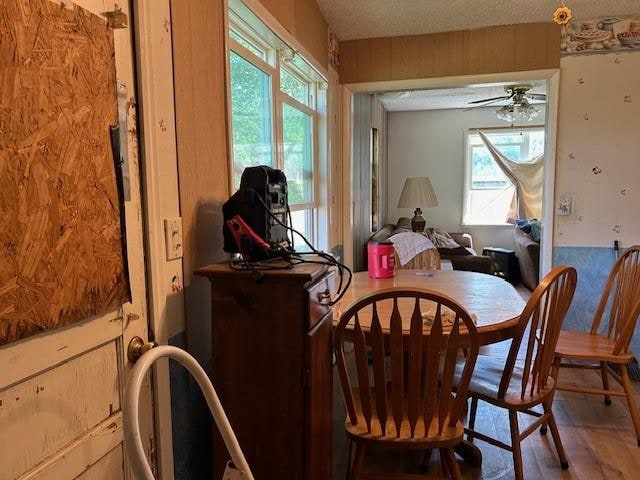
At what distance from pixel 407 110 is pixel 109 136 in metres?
6.16

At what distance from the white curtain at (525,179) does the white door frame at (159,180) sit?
5955 mm

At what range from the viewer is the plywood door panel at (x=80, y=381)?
821 millimetres

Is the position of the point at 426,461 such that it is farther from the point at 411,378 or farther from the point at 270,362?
the point at 270,362

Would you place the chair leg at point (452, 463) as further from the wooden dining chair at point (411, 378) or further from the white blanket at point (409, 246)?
the white blanket at point (409, 246)

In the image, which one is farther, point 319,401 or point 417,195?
point 417,195

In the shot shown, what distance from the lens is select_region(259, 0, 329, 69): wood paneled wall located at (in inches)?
83.9

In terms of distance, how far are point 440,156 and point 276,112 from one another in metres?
4.92

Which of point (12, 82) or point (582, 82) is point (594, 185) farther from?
point (12, 82)

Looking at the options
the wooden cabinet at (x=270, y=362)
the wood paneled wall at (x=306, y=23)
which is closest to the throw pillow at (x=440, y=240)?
the wood paneled wall at (x=306, y=23)

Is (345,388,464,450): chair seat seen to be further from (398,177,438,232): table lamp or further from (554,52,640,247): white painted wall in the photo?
(398,177,438,232): table lamp

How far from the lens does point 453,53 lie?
3104 mm

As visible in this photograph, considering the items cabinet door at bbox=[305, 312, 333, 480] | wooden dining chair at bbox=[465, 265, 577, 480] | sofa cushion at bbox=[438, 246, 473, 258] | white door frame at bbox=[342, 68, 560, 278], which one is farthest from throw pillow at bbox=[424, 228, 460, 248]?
cabinet door at bbox=[305, 312, 333, 480]

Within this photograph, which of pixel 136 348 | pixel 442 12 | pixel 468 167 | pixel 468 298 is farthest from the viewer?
pixel 468 167

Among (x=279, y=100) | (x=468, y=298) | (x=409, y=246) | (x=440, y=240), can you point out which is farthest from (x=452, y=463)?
(x=440, y=240)
